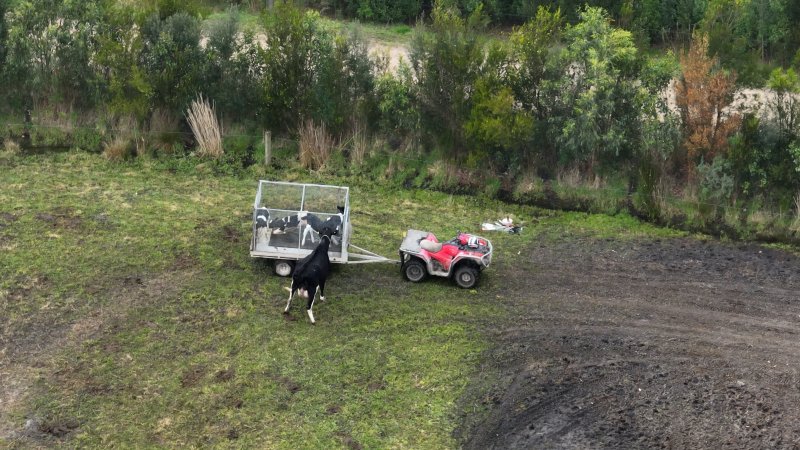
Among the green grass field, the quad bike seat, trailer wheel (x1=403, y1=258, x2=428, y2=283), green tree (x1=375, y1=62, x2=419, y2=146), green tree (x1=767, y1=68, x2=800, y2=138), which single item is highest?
green tree (x1=767, y1=68, x2=800, y2=138)

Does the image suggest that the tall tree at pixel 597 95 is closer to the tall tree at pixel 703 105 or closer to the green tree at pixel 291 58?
the tall tree at pixel 703 105

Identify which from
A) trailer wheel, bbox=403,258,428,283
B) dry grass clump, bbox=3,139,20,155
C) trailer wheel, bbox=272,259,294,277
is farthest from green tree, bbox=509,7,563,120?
dry grass clump, bbox=3,139,20,155

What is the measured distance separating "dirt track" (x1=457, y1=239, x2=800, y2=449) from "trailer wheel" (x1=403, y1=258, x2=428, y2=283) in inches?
54.5

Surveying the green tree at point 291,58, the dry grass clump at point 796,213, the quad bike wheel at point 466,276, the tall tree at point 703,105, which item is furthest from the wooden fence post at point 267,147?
the dry grass clump at point 796,213

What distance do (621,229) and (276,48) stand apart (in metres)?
8.62

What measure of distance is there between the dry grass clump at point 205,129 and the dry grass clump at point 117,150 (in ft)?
4.99

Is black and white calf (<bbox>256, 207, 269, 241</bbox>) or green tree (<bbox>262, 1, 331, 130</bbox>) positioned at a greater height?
green tree (<bbox>262, 1, 331, 130</bbox>)

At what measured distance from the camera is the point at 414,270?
16.1 metres

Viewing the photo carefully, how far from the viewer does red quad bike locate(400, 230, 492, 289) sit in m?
15.9

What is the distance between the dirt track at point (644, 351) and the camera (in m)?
12.6

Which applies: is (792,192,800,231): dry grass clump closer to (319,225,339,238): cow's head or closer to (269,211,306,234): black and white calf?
(319,225,339,238): cow's head

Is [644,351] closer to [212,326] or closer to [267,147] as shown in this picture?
[212,326]

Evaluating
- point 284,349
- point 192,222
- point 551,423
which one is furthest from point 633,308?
point 192,222

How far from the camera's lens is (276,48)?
21.4m
